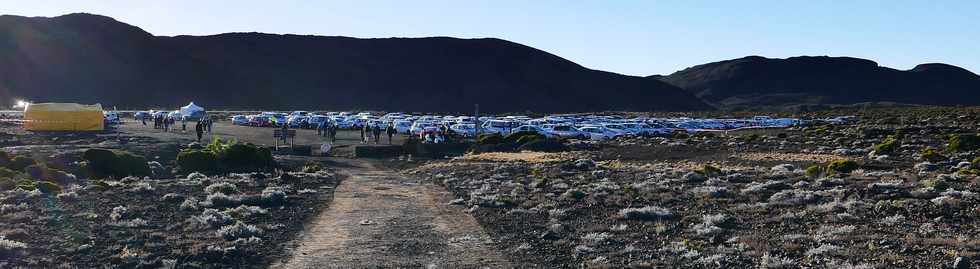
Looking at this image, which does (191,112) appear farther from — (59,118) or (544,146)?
(544,146)

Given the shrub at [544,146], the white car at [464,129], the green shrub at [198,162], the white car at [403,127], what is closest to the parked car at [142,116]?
the white car at [403,127]

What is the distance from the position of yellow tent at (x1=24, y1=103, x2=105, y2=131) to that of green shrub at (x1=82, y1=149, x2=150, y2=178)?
31.2 meters

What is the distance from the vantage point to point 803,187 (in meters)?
21.4

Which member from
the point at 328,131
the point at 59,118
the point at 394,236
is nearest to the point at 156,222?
the point at 394,236

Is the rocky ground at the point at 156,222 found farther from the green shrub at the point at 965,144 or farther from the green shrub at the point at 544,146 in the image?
the green shrub at the point at 965,144

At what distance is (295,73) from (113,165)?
449 feet

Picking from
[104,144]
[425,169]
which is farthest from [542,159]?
[104,144]

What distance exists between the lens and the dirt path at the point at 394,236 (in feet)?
40.6

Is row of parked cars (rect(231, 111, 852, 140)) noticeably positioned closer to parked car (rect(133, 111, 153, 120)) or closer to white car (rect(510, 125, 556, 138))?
white car (rect(510, 125, 556, 138))

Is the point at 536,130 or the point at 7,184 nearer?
the point at 7,184

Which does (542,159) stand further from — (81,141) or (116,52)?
(116,52)

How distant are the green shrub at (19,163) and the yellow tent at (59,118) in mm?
29787

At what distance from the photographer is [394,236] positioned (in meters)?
14.8

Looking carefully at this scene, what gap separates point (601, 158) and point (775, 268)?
3168cm
